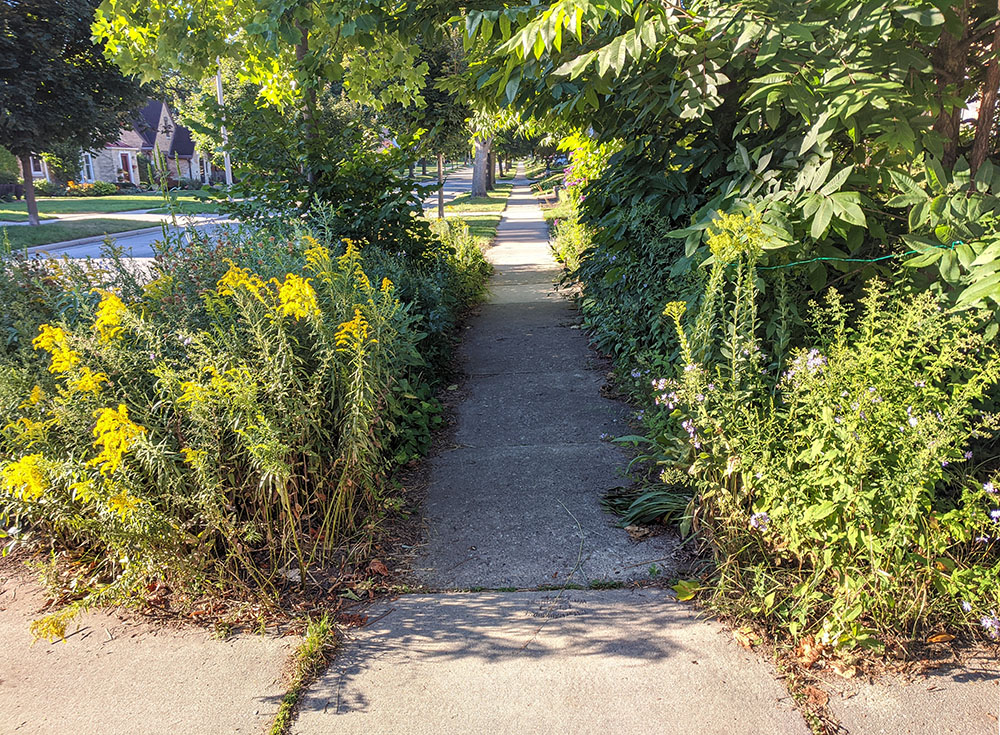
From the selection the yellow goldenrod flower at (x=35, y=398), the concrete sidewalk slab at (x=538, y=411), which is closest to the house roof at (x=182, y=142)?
the concrete sidewalk slab at (x=538, y=411)

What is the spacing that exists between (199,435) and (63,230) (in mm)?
23339

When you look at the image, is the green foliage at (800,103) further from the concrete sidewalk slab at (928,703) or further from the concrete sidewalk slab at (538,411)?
the concrete sidewalk slab at (538,411)

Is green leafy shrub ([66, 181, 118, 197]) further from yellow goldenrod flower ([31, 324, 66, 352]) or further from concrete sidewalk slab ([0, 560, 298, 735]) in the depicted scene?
concrete sidewalk slab ([0, 560, 298, 735])

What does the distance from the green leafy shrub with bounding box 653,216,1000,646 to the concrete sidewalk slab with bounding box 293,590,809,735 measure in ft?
0.98

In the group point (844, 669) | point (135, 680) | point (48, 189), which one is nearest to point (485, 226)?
point (135, 680)

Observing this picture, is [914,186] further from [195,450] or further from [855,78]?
[195,450]

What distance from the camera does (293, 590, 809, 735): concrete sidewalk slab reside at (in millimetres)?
2377

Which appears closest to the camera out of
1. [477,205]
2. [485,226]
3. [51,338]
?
[51,338]

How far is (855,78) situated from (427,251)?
5.39 metres

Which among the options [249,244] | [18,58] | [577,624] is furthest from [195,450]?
[18,58]

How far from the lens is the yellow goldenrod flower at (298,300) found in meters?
3.22

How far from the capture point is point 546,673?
260 centimetres

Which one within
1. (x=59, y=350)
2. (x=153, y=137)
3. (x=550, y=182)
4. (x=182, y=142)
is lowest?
(x=59, y=350)

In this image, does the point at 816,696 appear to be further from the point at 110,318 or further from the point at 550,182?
the point at 550,182
